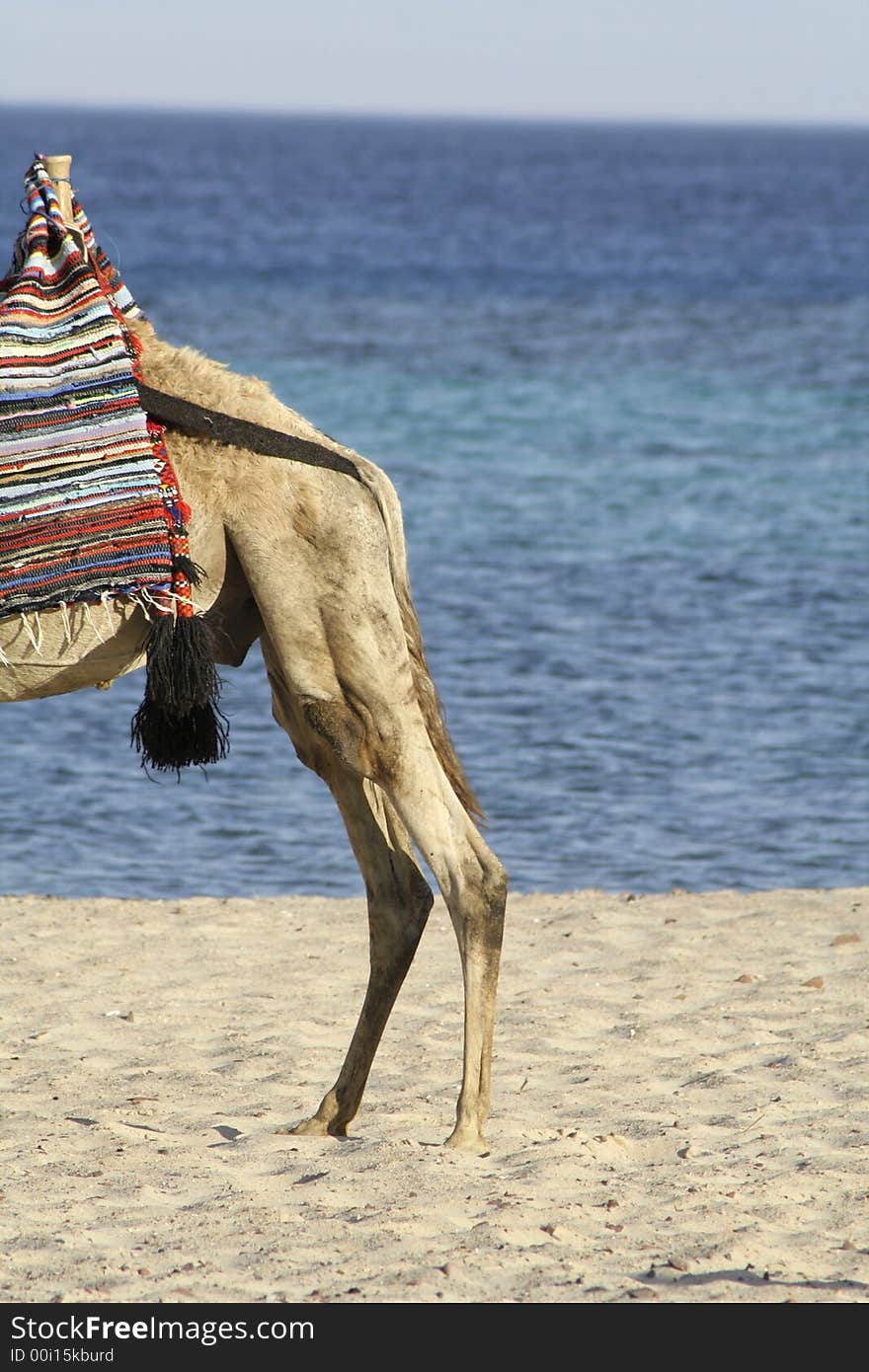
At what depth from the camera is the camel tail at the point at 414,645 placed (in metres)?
5.35

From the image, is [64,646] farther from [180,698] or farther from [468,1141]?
[468,1141]

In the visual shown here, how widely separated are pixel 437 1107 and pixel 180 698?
161cm

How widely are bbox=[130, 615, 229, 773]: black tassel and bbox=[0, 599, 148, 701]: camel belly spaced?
0.10 meters

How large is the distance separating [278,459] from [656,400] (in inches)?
845

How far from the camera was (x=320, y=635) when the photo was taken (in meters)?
5.18

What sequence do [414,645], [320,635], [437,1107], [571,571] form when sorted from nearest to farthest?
[320,635]
[414,645]
[437,1107]
[571,571]

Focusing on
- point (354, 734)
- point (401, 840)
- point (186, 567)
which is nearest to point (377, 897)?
point (401, 840)

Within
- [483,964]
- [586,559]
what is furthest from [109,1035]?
[586,559]

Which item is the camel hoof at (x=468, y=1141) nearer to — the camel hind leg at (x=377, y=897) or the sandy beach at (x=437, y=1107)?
the sandy beach at (x=437, y=1107)

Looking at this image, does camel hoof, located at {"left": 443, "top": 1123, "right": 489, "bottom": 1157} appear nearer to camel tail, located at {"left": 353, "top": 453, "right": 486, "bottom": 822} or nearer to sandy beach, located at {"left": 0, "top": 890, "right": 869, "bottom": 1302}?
sandy beach, located at {"left": 0, "top": 890, "right": 869, "bottom": 1302}

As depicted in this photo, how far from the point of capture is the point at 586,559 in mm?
16359

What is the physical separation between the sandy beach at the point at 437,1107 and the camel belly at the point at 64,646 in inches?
54.1

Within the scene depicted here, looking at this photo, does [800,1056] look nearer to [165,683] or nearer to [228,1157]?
[228,1157]

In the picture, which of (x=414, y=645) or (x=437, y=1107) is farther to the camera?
(x=437, y=1107)
